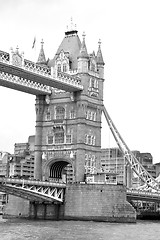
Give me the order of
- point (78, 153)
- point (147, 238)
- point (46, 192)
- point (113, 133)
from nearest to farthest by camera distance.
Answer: point (147, 238) < point (46, 192) < point (78, 153) < point (113, 133)

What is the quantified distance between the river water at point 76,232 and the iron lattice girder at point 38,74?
71.4ft

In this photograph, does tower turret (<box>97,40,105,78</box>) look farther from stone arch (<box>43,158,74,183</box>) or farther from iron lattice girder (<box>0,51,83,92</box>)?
stone arch (<box>43,158,74,183</box>)

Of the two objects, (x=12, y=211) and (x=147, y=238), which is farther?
(x=12, y=211)

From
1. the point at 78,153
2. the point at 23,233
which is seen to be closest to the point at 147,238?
the point at 23,233

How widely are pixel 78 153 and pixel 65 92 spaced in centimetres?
1005

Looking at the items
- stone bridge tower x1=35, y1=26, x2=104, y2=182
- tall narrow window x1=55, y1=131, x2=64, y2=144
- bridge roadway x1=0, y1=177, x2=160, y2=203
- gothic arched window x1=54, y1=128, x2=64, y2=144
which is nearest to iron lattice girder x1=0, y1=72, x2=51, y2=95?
stone bridge tower x1=35, y1=26, x2=104, y2=182

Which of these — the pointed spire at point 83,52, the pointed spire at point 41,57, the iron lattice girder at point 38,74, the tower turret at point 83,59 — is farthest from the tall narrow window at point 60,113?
the pointed spire at point 83,52

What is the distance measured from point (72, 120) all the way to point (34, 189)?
17.3 m

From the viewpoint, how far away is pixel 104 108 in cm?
10456

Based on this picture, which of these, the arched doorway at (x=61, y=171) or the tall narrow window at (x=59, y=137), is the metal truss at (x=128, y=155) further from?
the arched doorway at (x=61, y=171)

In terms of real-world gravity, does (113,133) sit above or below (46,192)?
above

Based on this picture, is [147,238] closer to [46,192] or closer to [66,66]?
[46,192]

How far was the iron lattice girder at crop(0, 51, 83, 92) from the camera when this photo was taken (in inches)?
3413

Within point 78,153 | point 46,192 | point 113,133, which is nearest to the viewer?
point 46,192
